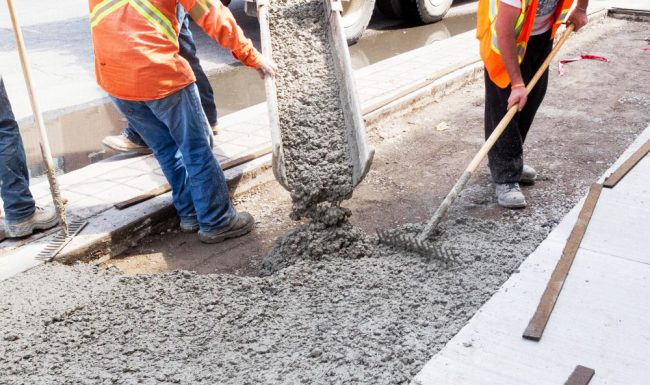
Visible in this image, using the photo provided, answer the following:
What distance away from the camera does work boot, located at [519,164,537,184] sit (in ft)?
14.5

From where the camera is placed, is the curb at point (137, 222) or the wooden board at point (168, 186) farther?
the wooden board at point (168, 186)

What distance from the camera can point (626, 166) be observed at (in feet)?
13.3

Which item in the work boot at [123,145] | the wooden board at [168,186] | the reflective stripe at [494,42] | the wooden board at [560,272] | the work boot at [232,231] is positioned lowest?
the work boot at [232,231]

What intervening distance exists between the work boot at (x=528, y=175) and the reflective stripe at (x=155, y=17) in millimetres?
2604

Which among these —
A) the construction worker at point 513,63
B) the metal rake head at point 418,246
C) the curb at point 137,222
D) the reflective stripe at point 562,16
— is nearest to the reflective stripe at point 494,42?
the construction worker at point 513,63

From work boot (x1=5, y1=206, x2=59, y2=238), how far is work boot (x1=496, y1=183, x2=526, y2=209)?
2.95m

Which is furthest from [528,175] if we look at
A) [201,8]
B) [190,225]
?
[201,8]

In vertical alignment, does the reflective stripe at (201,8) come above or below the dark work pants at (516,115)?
above

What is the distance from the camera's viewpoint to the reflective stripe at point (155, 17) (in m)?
3.32

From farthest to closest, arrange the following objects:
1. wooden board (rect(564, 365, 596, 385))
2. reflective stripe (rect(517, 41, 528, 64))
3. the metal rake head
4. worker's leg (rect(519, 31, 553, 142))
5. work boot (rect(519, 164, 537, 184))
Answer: work boot (rect(519, 164, 537, 184)) < worker's leg (rect(519, 31, 553, 142)) < reflective stripe (rect(517, 41, 528, 64)) < the metal rake head < wooden board (rect(564, 365, 596, 385))

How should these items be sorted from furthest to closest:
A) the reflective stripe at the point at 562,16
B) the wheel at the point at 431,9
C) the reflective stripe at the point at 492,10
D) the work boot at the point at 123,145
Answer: the wheel at the point at 431,9, the work boot at the point at 123,145, the reflective stripe at the point at 562,16, the reflective stripe at the point at 492,10

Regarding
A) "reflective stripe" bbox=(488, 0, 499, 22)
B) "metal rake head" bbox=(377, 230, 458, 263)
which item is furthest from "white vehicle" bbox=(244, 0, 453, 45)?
"metal rake head" bbox=(377, 230, 458, 263)

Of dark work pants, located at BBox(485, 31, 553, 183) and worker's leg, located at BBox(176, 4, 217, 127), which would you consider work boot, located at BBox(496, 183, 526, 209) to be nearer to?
dark work pants, located at BBox(485, 31, 553, 183)

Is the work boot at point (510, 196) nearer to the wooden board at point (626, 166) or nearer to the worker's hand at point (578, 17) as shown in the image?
the wooden board at point (626, 166)
